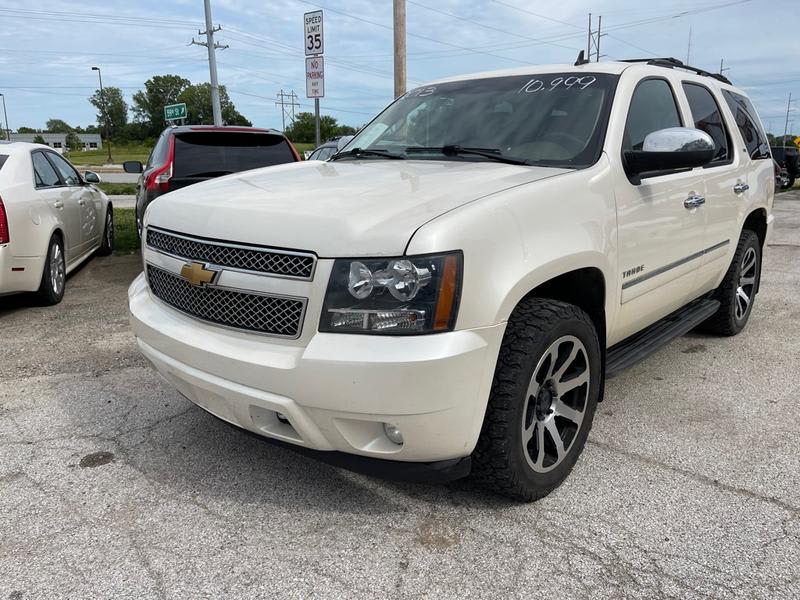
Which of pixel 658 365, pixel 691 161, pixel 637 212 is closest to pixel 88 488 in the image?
pixel 637 212

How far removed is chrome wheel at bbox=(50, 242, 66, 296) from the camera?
5.91 metres

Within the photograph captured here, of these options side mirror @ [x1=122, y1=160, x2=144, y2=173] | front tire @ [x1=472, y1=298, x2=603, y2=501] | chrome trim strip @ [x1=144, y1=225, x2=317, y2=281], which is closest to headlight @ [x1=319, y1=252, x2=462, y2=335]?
chrome trim strip @ [x1=144, y1=225, x2=317, y2=281]

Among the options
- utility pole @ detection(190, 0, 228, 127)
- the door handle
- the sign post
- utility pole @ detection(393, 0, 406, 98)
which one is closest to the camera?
the door handle

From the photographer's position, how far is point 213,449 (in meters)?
3.17

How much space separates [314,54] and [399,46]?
7.12 ft

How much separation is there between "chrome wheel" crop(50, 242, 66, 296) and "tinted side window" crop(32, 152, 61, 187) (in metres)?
0.61

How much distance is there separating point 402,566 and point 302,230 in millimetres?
1238

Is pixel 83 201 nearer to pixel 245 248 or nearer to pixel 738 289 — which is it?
pixel 245 248

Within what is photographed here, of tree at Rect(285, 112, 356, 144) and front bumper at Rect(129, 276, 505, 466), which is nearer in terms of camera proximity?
front bumper at Rect(129, 276, 505, 466)

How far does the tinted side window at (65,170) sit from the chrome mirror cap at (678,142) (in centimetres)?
612

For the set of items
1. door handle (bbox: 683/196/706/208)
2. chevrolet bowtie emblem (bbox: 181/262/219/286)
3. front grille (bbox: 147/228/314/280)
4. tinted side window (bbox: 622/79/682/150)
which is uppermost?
tinted side window (bbox: 622/79/682/150)

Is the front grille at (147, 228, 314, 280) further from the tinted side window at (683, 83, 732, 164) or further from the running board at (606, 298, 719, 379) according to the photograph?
the tinted side window at (683, 83, 732, 164)

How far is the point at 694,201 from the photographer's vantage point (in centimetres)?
361

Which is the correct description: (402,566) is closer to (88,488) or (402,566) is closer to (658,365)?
(88,488)
